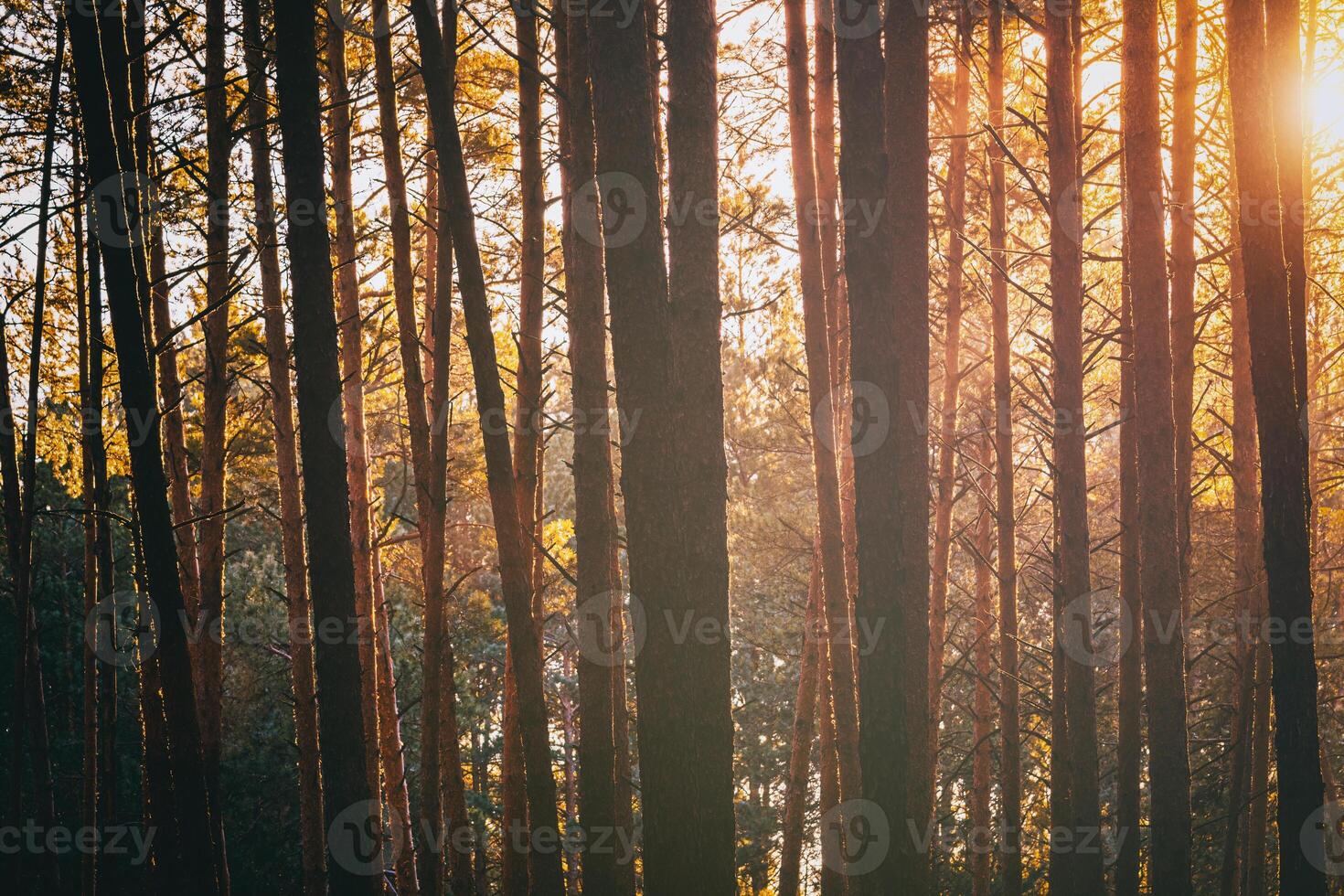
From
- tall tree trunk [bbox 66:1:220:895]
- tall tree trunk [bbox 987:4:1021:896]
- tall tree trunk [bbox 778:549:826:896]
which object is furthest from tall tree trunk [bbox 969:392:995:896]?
tall tree trunk [bbox 66:1:220:895]

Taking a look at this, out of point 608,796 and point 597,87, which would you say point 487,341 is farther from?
point 608,796

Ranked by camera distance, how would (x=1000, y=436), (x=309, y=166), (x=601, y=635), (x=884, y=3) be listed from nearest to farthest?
(x=309, y=166), (x=884, y=3), (x=601, y=635), (x=1000, y=436)

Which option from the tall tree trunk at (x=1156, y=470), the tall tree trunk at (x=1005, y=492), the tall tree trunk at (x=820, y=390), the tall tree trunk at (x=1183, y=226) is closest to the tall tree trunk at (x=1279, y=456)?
the tall tree trunk at (x=1156, y=470)

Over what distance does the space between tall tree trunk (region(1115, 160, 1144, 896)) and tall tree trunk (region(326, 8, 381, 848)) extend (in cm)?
674

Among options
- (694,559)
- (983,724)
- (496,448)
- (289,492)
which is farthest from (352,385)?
(983,724)

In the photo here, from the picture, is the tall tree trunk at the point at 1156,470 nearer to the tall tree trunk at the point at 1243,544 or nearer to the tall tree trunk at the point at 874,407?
the tall tree trunk at the point at 874,407

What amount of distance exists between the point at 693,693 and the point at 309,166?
13.0 ft

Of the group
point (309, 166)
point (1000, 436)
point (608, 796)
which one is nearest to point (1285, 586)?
point (1000, 436)

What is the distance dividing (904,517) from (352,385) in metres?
5.26

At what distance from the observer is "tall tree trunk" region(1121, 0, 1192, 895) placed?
6.70 m

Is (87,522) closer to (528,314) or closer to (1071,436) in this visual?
(528,314)

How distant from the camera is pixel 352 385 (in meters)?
7.77

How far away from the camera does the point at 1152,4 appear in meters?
6.86

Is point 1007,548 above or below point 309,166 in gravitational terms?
below
